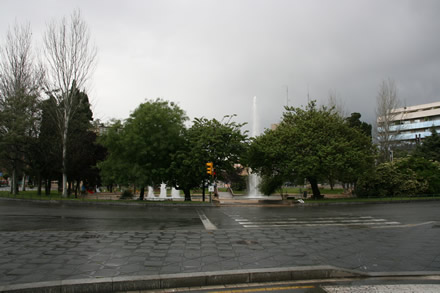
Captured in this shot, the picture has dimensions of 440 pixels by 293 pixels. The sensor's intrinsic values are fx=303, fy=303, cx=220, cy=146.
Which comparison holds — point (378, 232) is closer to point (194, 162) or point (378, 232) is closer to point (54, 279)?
point (54, 279)

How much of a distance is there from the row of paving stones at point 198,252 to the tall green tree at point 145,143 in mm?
14509

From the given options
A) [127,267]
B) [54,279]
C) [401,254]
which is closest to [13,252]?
[54,279]

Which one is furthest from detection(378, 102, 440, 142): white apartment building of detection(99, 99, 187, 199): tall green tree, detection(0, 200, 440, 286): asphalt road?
detection(0, 200, 440, 286): asphalt road

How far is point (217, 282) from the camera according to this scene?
5.43 metres

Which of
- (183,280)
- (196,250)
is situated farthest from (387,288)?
(196,250)

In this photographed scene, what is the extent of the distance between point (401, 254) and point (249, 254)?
3.79 meters

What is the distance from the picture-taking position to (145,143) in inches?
952

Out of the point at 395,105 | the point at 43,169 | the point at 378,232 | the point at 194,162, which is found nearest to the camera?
the point at 378,232

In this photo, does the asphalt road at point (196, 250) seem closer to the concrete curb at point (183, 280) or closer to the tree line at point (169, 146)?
the concrete curb at point (183, 280)

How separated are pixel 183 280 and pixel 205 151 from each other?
1911 centimetres

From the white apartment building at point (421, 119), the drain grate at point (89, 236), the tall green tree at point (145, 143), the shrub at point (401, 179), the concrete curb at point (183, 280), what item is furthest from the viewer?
the white apartment building at point (421, 119)

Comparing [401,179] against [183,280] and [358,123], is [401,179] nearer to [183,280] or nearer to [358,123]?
[358,123]

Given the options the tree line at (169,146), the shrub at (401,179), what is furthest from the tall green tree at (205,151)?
the shrub at (401,179)

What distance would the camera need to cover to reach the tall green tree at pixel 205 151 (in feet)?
79.8
